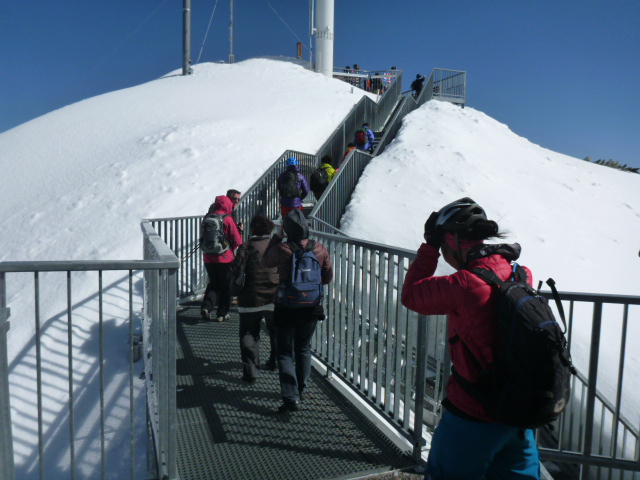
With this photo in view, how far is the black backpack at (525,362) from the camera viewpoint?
1.92 meters

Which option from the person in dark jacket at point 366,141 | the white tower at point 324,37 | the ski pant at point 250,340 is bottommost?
the ski pant at point 250,340

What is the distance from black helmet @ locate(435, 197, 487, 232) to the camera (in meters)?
2.24

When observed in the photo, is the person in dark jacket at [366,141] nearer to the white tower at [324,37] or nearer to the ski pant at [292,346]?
the ski pant at [292,346]

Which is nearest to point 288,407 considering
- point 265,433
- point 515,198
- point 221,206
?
point 265,433

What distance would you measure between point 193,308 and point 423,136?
1553 cm

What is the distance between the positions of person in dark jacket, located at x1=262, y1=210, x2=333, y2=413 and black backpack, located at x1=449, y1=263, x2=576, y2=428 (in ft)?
7.54

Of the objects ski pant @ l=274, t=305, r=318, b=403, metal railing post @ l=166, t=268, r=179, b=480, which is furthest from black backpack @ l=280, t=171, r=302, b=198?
metal railing post @ l=166, t=268, r=179, b=480

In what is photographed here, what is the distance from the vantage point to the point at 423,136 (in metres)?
21.0

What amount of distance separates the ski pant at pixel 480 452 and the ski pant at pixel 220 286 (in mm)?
5117

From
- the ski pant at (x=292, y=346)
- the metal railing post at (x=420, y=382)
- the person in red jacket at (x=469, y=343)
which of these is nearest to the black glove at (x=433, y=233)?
the person in red jacket at (x=469, y=343)

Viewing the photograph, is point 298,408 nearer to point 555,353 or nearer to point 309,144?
point 555,353

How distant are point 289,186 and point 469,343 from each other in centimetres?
684

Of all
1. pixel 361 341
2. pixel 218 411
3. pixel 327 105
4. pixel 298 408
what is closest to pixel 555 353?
pixel 361 341

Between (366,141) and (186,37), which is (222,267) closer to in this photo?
(366,141)
